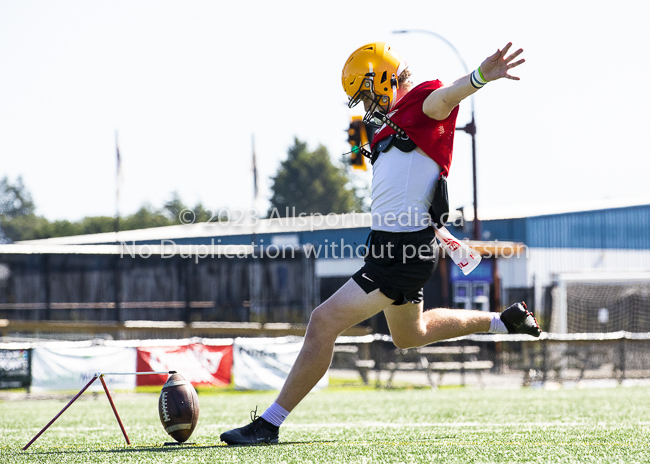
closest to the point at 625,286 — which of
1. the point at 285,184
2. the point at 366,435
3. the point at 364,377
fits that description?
the point at 364,377

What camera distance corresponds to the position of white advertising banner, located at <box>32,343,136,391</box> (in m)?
14.5

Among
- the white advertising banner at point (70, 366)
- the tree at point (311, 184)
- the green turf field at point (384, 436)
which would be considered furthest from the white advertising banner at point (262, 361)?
the tree at point (311, 184)

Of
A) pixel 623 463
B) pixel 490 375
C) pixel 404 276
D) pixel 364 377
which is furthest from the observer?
pixel 490 375

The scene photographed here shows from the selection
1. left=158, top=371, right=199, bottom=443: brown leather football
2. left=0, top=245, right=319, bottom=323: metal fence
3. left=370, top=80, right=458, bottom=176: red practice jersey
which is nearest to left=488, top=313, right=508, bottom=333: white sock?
left=370, top=80, right=458, bottom=176: red practice jersey

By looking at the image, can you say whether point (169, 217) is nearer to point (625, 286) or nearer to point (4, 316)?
point (4, 316)

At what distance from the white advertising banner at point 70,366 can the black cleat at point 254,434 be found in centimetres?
1006

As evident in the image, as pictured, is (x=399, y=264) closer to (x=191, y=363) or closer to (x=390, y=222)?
(x=390, y=222)

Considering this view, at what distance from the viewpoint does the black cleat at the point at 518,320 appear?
17.5ft

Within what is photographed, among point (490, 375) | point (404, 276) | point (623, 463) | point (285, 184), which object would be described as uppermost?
point (285, 184)

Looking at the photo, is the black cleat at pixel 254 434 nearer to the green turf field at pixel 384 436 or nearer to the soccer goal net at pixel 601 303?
the green turf field at pixel 384 436

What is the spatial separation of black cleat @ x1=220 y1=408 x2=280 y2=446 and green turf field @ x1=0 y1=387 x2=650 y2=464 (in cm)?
7

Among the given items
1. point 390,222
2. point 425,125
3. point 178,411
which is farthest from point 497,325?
point 178,411

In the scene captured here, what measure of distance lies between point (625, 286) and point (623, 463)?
31597 millimetres

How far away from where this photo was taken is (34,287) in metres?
34.5
